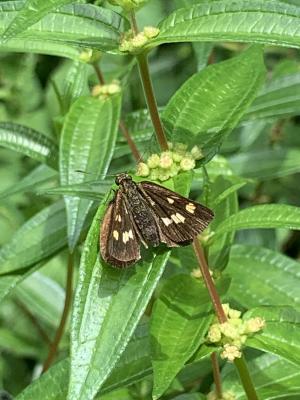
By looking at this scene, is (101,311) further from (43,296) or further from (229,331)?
(43,296)

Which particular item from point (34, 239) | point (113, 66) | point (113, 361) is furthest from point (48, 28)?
point (113, 66)

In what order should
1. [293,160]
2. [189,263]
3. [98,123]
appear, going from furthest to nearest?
[293,160] < [98,123] < [189,263]

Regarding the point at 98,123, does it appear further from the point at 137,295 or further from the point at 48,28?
the point at 137,295

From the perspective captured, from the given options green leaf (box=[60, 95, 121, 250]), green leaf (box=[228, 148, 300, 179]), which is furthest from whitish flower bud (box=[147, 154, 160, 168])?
green leaf (box=[228, 148, 300, 179])

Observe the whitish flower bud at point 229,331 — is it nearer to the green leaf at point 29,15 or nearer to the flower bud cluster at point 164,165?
the flower bud cluster at point 164,165

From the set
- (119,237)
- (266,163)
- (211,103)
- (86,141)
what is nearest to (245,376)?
(119,237)

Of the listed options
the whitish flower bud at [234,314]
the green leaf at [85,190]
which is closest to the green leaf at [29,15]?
the green leaf at [85,190]

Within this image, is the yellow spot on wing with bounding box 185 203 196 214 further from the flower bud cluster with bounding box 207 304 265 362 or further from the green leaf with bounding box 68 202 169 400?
the flower bud cluster with bounding box 207 304 265 362
